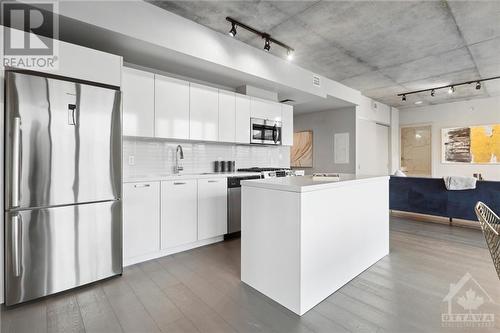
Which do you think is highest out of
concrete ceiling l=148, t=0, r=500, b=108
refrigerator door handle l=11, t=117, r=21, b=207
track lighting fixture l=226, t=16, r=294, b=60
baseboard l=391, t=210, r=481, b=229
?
concrete ceiling l=148, t=0, r=500, b=108

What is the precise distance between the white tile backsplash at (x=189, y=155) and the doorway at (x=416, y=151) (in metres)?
4.91

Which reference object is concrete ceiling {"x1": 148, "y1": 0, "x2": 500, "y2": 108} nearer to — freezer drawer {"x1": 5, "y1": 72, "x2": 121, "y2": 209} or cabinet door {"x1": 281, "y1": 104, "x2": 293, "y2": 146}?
cabinet door {"x1": 281, "y1": 104, "x2": 293, "y2": 146}

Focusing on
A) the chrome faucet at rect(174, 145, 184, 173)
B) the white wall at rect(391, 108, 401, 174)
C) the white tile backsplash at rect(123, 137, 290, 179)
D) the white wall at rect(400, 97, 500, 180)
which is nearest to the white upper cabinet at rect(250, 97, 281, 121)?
the white tile backsplash at rect(123, 137, 290, 179)

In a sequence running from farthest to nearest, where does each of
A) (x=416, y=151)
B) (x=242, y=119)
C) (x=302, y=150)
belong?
1. (x=416, y=151)
2. (x=302, y=150)
3. (x=242, y=119)

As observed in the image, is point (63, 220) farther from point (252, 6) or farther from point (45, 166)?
point (252, 6)

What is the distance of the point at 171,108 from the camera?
3240 millimetres

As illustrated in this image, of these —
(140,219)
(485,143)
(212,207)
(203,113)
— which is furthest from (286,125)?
(485,143)

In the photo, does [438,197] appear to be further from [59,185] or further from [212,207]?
[59,185]

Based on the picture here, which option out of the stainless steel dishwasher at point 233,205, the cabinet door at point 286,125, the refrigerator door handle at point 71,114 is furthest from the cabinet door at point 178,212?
the cabinet door at point 286,125

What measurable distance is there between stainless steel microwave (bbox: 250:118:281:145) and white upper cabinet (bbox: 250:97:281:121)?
0.07m

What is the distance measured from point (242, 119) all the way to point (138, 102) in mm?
1619

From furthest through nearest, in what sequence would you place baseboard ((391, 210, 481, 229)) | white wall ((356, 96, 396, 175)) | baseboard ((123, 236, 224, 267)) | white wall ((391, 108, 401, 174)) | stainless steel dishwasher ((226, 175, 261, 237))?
white wall ((391, 108, 401, 174)) → white wall ((356, 96, 396, 175)) → baseboard ((391, 210, 481, 229)) → stainless steel dishwasher ((226, 175, 261, 237)) → baseboard ((123, 236, 224, 267))

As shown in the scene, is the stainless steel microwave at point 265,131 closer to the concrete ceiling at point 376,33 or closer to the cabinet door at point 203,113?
the cabinet door at point 203,113

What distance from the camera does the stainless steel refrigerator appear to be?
1.95 metres
